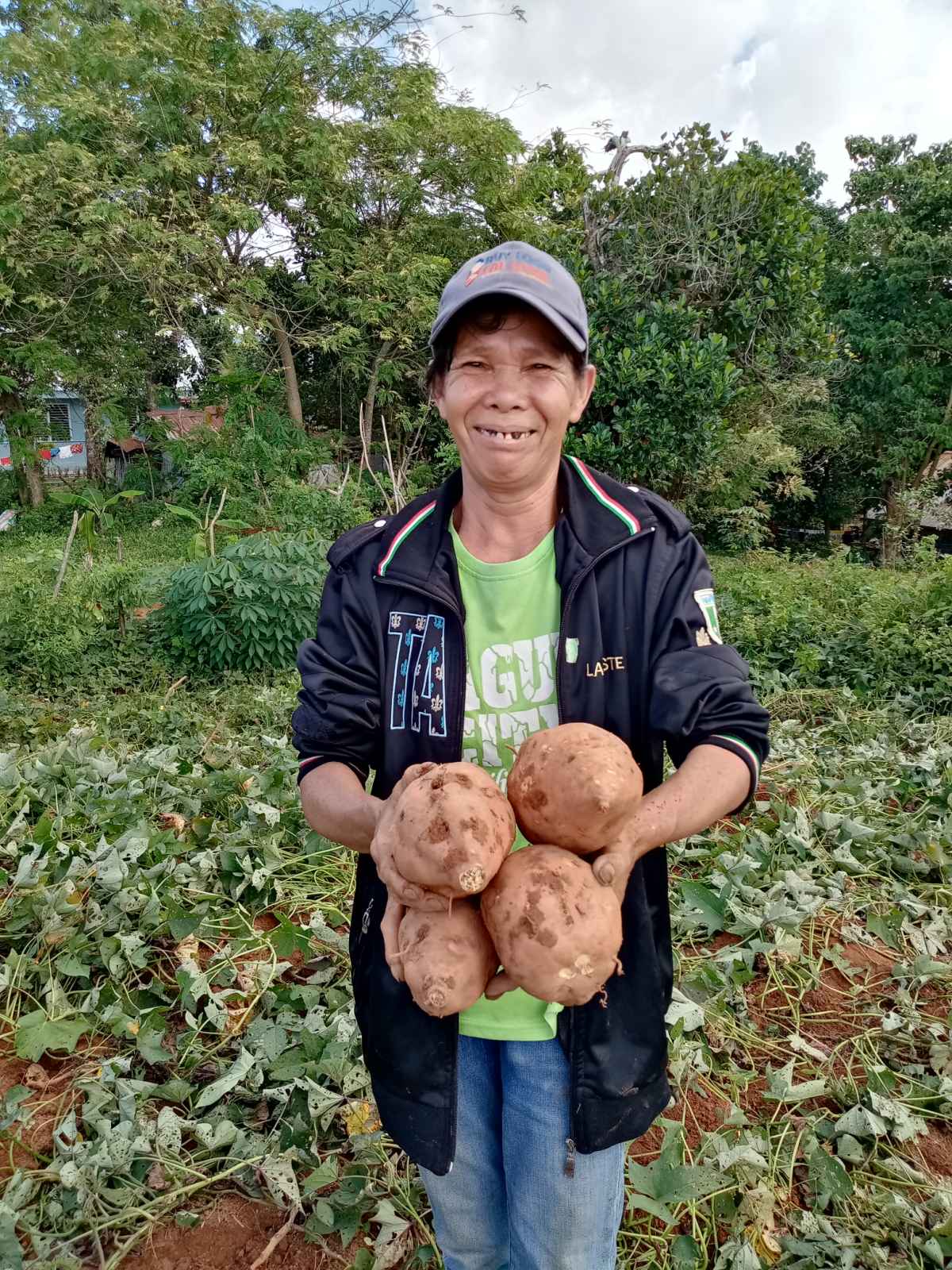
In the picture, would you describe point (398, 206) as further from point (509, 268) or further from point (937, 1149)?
point (937, 1149)

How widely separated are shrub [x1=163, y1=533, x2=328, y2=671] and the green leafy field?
191cm

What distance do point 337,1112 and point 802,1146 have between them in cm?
123

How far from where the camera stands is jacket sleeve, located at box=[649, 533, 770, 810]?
3.97 feet

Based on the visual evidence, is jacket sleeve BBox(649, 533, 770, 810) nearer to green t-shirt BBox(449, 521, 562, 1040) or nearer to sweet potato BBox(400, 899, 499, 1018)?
green t-shirt BBox(449, 521, 562, 1040)

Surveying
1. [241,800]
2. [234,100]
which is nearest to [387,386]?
[234,100]

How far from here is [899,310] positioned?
44.7ft

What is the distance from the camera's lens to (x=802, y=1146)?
212cm

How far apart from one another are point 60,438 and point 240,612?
15.2m

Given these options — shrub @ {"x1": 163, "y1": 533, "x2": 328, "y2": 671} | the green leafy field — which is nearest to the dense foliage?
shrub @ {"x1": 163, "y1": 533, "x2": 328, "y2": 671}

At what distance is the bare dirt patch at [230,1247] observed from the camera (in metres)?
1.85

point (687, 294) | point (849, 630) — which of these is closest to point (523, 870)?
point (849, 630)

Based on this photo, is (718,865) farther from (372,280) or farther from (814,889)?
(372,280)

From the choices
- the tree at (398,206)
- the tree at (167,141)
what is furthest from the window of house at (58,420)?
the tree at (398,206)

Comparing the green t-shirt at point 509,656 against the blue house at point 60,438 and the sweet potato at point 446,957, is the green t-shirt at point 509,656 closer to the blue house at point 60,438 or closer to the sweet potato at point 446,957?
the sweet potato at point 446,957
